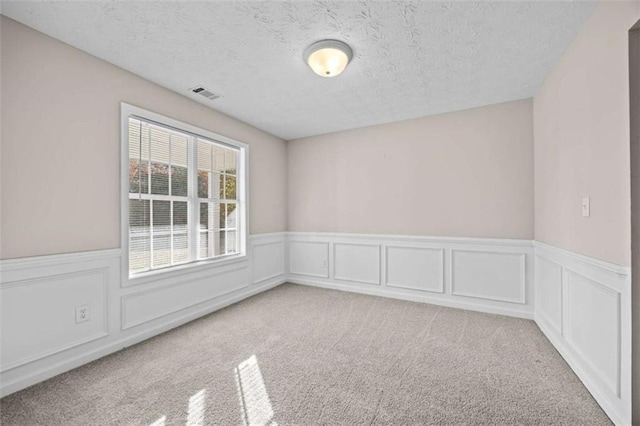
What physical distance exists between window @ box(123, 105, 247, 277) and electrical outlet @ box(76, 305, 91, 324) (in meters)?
0.47

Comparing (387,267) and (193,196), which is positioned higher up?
(193,196)

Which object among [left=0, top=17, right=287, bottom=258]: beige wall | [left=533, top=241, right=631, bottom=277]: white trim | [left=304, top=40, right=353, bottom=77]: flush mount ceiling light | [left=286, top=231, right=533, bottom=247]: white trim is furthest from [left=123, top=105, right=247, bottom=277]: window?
[left=533, top=241, right=631, bottom=277]: white trim

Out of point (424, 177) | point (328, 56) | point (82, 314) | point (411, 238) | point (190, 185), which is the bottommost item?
point (82, 314)

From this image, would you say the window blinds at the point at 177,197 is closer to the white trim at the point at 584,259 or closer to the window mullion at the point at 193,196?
the window mullion at the point at 193,196

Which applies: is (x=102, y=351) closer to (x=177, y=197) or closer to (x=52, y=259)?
(x=52, y=259)

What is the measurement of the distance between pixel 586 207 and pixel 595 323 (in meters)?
0.79

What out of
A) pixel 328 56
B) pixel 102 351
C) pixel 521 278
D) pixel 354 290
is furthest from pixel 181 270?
pixel 521 278

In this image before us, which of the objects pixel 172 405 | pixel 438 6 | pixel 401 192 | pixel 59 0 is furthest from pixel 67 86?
pixel 401 192

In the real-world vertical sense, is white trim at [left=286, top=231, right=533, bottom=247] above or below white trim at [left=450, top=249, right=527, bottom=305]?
above

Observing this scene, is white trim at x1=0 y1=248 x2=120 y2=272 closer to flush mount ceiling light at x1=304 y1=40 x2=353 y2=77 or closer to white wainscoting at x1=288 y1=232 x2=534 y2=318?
flush mount ceiling light at x1=304 y1=40 x2=353 y2=77

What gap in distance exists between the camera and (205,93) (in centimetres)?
306

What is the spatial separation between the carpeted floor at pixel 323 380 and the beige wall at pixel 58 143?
110cm

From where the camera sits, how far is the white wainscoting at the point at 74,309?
6.22ft

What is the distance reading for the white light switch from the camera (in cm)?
190
